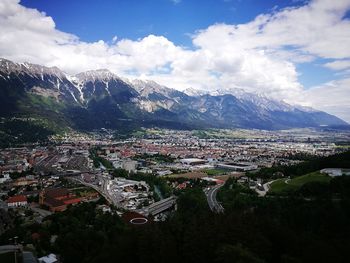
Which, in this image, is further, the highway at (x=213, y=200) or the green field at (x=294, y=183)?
the green field at (x=294, y=183)

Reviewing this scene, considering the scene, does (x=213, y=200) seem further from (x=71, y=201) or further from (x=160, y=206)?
(x=71, y=201)

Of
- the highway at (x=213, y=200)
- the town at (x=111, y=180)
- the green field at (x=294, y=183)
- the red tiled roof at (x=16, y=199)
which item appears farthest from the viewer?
the red tiled roof at (x=16, y=199)

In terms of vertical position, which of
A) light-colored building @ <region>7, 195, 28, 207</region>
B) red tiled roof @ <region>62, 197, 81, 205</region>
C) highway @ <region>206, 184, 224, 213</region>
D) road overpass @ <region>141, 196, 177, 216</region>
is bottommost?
light-colored building @ <region>7, 195, 28, 207</region>

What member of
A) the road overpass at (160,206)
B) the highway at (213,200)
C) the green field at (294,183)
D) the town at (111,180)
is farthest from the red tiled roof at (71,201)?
the green field at (294,183)

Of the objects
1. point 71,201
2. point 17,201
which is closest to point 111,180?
point 71,201

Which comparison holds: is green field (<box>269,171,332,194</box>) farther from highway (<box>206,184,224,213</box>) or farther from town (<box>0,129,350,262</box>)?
highway (<box>206,184,224,213</box>)

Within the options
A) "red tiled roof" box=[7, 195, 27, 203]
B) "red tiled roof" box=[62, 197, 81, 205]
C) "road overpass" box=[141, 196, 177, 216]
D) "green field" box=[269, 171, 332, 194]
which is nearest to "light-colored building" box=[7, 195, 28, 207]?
"red tiled roof" box=[7, 195, 27, 203]

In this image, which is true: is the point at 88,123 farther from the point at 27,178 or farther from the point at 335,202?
the point at 335,202

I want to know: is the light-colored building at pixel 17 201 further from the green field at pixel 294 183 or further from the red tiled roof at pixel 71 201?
the green field at pixel 294 183
